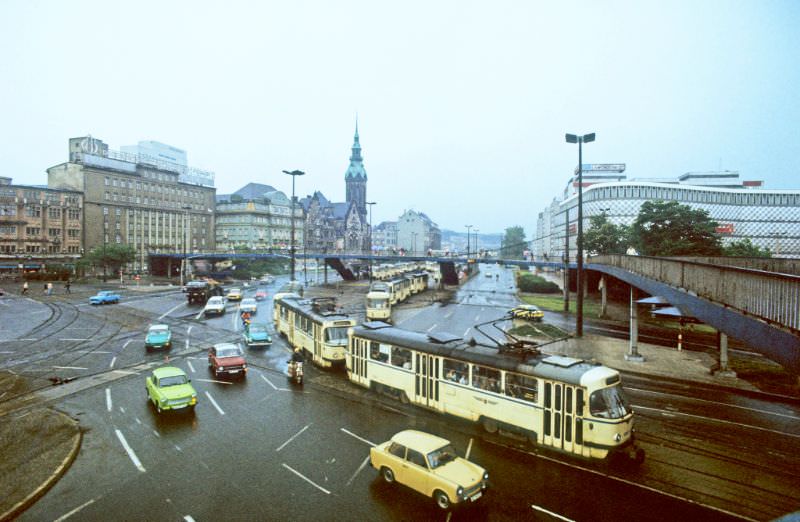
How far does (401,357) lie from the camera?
18.8 meters

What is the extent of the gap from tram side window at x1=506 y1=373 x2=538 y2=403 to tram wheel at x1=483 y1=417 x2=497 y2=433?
121 centimetres

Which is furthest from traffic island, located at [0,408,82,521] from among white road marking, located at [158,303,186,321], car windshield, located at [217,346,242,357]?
white road marking, located at [158,303,186,321]

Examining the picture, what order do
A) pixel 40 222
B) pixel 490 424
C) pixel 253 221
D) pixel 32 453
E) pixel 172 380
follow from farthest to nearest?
pixel 253 221
pixel 40 222
pixel 172 380
pixel 490 424
pixel 32 453

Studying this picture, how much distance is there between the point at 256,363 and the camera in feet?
87.1

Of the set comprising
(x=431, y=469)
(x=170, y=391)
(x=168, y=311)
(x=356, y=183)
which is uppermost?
(x=356, y=183)

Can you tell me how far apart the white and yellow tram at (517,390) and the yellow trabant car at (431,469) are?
3197mm

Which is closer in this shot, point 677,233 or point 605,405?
point 605,405

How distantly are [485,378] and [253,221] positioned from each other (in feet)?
413

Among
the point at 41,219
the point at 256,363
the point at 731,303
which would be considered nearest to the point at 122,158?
the point at 41,219

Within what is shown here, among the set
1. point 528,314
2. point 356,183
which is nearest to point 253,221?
point 356,183

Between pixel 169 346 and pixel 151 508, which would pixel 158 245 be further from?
pixel 151 508

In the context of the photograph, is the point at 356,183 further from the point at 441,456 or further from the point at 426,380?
the point at 441,456

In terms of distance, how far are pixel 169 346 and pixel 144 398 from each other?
1067 centimetres

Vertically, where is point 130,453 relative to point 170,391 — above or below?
below
